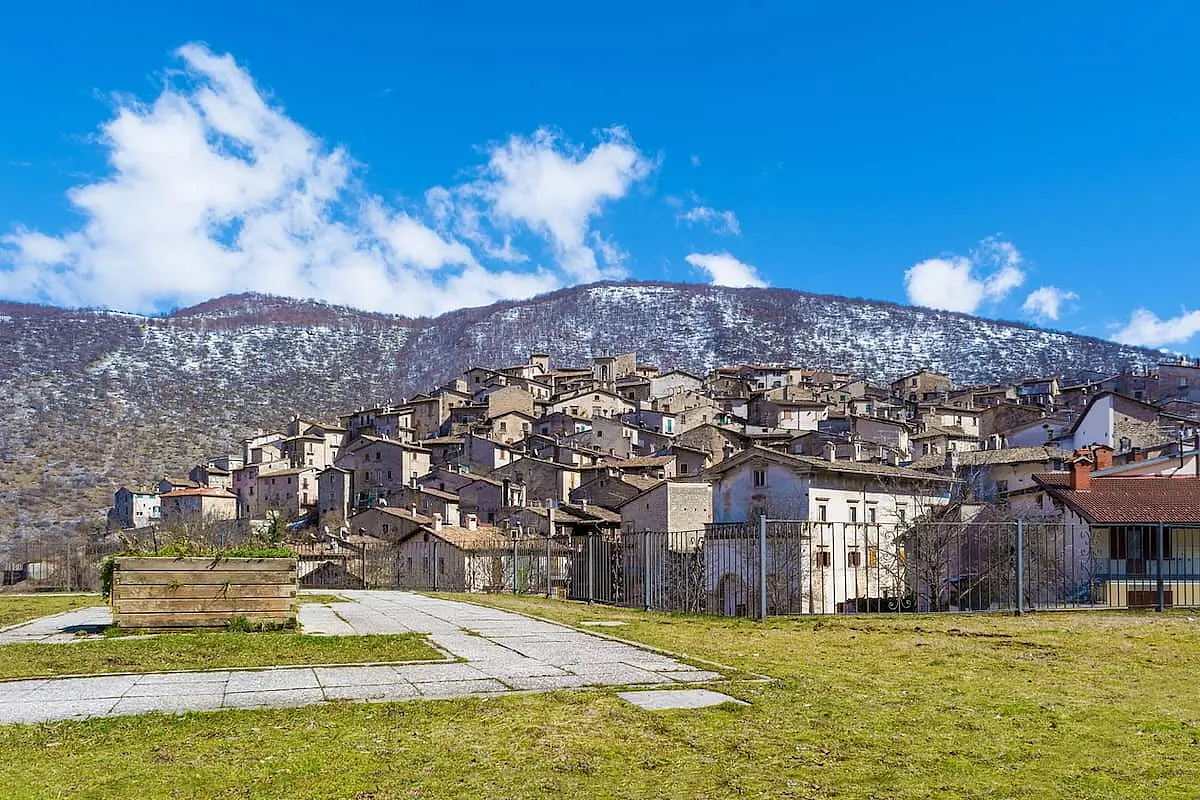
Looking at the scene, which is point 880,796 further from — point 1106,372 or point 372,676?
Result: point 1106,372

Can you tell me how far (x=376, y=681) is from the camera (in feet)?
28.9

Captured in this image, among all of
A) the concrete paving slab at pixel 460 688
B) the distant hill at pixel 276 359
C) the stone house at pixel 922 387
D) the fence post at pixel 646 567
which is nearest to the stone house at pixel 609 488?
the distant hill at pixel 276 359

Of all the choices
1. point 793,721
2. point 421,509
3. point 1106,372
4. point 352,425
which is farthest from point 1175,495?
point 1106,372

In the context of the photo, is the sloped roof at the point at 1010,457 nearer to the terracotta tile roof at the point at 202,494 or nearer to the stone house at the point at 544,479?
the stone house at the point at 544,479

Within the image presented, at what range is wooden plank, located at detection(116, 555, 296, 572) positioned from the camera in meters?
12.7

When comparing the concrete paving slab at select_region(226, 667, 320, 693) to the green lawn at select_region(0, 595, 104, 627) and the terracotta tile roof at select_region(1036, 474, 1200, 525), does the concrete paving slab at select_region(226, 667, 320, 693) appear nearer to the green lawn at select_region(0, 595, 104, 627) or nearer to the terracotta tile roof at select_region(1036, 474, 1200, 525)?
the green lawn at select_region(0, 595, 104, 627)

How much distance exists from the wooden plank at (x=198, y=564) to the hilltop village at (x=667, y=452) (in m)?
29.5

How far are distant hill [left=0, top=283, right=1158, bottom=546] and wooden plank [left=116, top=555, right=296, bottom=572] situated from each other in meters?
64.4

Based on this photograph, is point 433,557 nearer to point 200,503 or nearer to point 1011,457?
point 1011,457

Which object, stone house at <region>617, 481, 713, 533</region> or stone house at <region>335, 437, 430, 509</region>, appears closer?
stone house at <region>617, 481, 713, 533</region>

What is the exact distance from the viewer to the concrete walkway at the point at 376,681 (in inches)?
301

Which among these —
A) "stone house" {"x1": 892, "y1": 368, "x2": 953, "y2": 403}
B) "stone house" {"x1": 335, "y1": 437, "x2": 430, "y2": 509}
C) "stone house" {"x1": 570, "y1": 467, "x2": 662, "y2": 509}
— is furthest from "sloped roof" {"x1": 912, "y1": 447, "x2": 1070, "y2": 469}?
"stone house" {"x1": 892, "y1": 368, "x2": 953, "y2": 403}

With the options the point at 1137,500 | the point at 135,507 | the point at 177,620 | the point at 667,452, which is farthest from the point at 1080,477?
the point at 135,507

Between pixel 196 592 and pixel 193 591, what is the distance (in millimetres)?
39
